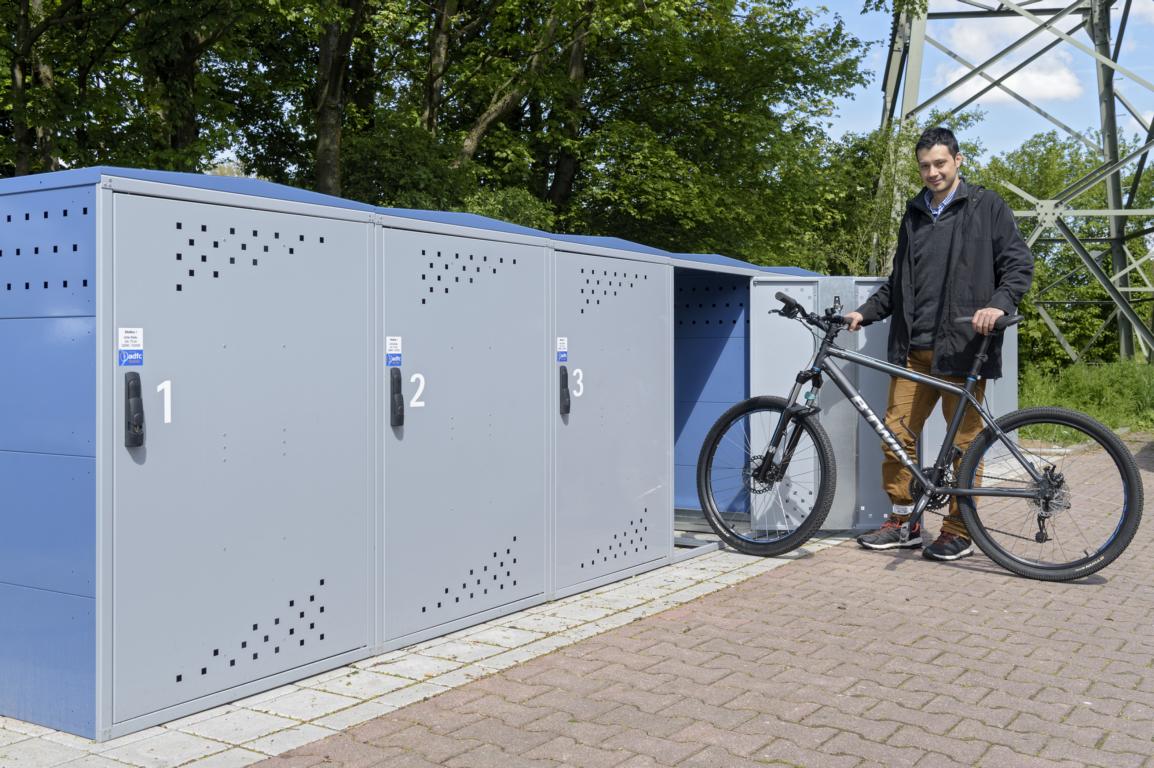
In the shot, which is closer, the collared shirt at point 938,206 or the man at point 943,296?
the man at point 943,296

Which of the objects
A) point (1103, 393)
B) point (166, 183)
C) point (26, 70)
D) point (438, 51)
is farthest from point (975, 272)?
point (1103, 393)

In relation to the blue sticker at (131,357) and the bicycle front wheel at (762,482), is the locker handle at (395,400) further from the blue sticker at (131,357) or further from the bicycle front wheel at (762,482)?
the bicycle front wheel at (762,482)

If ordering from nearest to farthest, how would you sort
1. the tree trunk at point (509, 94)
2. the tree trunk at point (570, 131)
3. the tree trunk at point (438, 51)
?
the tree trunk at point (438, 51) < the tree trunk at point (509, 94) < the tree trunk at point (570, 131)

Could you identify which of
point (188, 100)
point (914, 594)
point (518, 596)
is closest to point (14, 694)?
point (518, 596)

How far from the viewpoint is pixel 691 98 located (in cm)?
2323

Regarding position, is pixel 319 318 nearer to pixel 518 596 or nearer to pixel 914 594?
pixel 518 596

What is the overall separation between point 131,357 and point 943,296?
4491 mm

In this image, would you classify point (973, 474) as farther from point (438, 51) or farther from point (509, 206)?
point (438, 51)

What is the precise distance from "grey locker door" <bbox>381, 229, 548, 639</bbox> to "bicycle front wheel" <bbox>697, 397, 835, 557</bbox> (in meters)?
1.67

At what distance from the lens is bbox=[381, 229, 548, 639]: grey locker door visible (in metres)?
4.86

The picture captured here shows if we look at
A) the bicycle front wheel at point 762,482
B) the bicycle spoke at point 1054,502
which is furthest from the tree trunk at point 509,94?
the bicycle spoke at point 1054,502

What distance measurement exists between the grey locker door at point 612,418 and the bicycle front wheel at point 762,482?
0.47m

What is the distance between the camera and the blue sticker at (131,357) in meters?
3.74

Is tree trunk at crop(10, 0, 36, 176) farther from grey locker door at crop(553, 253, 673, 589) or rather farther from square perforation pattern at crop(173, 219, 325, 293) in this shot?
square perforation pattern at crop(173, 219, 325, 293)
